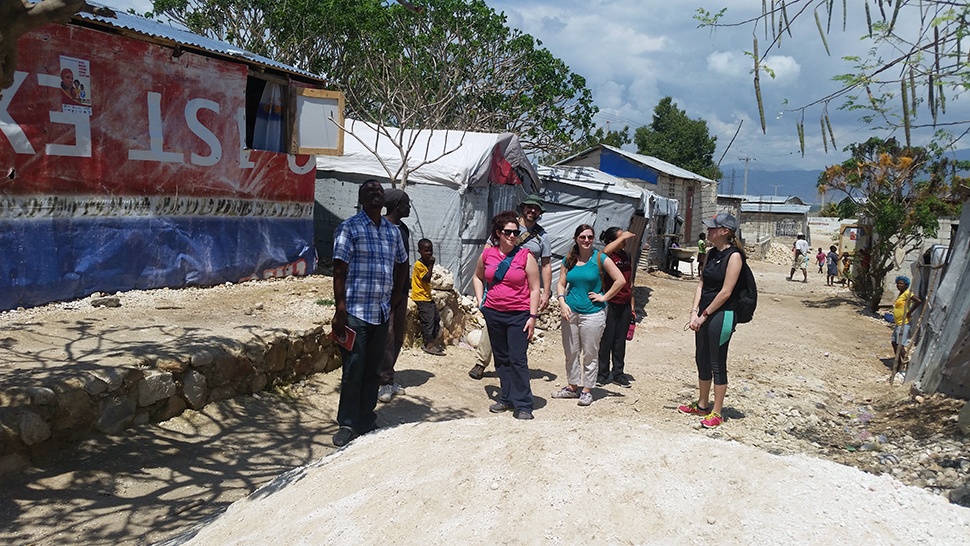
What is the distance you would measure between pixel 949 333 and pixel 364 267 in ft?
18.0

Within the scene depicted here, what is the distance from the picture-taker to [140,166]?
749cm

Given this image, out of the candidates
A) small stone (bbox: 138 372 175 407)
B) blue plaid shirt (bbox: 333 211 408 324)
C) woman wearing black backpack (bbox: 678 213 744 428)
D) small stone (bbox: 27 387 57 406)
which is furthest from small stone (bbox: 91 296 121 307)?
woman wearing black backpack (bbox: 678 213 744 428)

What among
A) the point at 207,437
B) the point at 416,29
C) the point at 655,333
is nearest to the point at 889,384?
the point at 655,333

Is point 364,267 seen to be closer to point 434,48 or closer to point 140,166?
point 140,166

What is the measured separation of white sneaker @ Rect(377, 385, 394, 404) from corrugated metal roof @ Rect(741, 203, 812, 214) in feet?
116

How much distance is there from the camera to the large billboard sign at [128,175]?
6.36 metres

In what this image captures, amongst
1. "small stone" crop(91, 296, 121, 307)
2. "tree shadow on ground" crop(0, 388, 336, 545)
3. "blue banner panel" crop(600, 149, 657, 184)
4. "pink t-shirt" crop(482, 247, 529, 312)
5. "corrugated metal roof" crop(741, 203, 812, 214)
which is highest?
"blue banner panel" crop(600, 149, 657, 184)

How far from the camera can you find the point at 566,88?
17.7 meters

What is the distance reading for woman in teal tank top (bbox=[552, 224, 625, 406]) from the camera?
5664 mm

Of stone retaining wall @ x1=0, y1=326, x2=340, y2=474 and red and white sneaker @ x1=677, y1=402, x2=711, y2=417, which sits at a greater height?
stone retaining wall @ x1=0, y1=326, x2=340, y2=474

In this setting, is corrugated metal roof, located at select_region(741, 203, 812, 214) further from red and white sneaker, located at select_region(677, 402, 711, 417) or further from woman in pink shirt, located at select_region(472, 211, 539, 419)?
woman in pink shirt, located at select_region(472, 211, 539, 419)

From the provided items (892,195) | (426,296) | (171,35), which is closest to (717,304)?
(426,296)

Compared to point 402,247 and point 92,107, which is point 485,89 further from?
point 402,247

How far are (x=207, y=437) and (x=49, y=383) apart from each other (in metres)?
1.09
